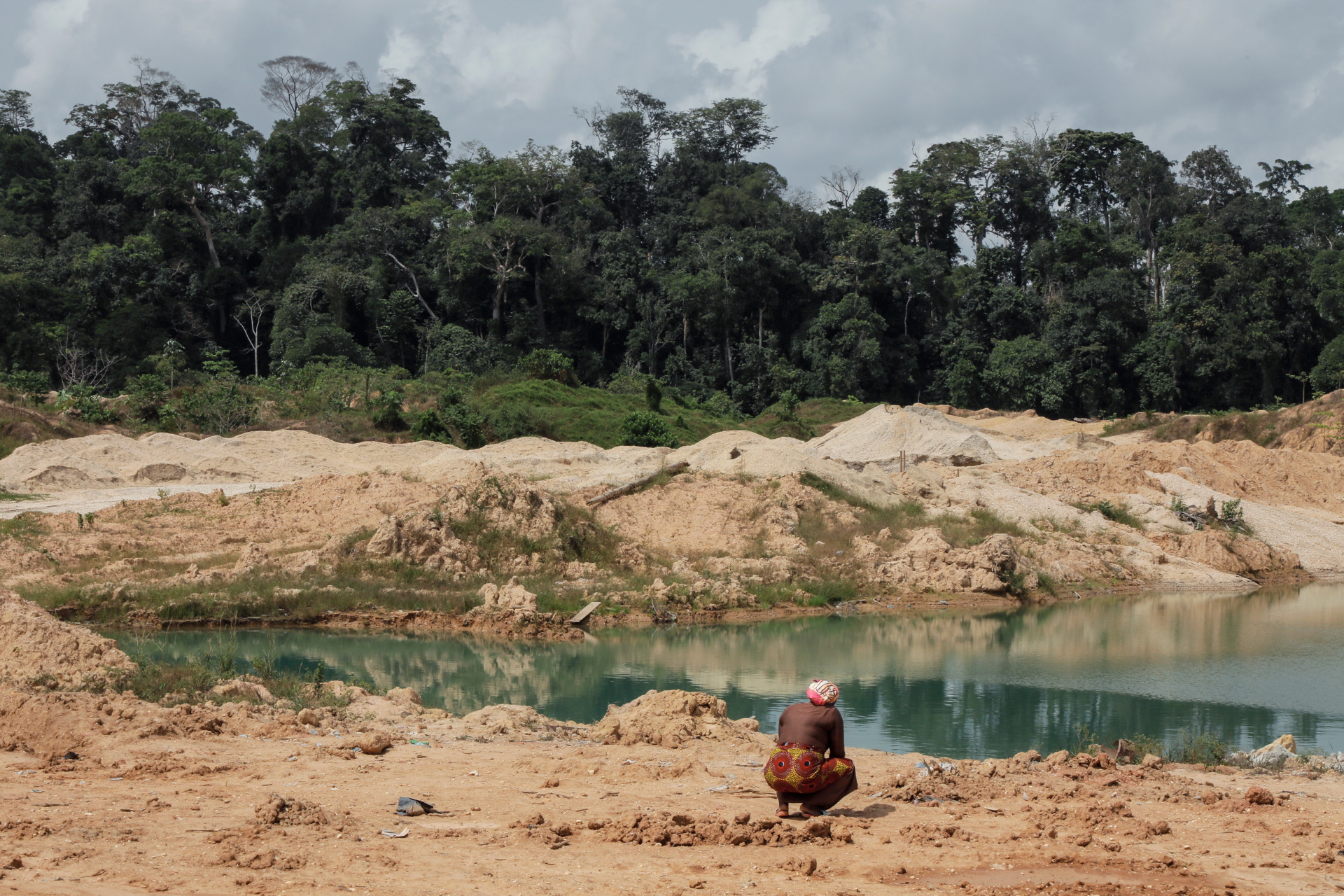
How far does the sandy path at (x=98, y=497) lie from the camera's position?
2217cm

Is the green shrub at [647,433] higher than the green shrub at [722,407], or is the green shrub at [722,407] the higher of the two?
the green shrub at [722,407]

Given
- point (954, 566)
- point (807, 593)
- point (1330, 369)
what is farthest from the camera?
point (1330, 369)

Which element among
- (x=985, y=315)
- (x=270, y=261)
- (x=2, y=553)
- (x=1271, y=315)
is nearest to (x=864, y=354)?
(x=985, y=315)

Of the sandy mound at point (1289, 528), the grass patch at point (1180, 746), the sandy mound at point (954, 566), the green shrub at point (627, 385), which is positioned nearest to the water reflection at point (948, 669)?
the grass patch at point (1180, 746)

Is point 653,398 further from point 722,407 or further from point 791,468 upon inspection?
point 791,468

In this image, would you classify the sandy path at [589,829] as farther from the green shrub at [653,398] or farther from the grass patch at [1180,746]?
the green shrub at [653,398]

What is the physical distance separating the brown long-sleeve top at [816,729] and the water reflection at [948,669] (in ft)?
11.6

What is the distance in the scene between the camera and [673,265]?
54.7 meters

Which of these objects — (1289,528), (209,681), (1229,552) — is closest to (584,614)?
(209,681)

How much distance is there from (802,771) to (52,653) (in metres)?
7.61

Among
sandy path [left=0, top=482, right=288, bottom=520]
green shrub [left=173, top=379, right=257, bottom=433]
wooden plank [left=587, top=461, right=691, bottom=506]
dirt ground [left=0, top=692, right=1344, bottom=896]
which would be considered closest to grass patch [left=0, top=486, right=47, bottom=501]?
sandy path [left=0, top=482, right=288, bottom=520]

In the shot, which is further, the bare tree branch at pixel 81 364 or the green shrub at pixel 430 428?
the bare tree branch at pixel 81 364

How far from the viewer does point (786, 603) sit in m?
19.5

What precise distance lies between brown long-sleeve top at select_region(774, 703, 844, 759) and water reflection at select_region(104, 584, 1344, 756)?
139 inches
